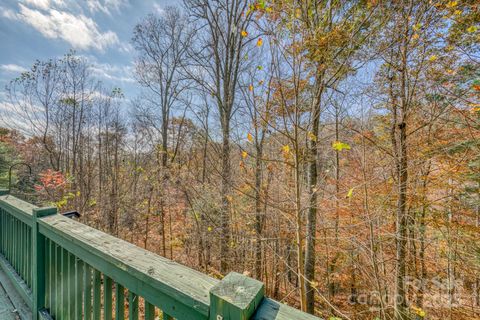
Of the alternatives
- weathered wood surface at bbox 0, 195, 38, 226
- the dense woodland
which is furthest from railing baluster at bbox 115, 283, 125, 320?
the dense woodland

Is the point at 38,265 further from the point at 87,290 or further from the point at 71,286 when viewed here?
the point at 87,290

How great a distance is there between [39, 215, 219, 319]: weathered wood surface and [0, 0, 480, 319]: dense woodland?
180 centimetres

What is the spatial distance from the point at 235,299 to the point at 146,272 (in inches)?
17.2

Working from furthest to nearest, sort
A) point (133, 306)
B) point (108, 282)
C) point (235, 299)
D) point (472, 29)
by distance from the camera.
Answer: point (472, 29)
point (108, 282)
point (133, 306)
point (235, 299)

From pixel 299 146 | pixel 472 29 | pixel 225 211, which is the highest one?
pixel 472 29

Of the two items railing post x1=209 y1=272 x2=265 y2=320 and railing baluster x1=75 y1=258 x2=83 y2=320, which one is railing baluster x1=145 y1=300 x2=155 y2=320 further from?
railing baluster x1=75 y1=258 x2=83 y2=320

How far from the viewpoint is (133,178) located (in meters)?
9.41

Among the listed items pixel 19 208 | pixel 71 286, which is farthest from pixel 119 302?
pixel 19 208

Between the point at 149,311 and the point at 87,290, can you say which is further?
the point at 87,290

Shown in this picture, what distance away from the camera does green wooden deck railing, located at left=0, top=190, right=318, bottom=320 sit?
2.06 ft

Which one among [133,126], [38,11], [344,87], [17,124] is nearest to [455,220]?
[344,87]

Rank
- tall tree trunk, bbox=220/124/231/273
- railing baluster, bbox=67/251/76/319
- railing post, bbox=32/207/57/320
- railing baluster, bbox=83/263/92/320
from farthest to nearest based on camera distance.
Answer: tall tree trunk, bbox=220/124/231/273 → railing post, bbox=32/207/57/320 → railing baluster, bbox=67/251/76/319 → railing baluster, bbox=83/263/92/320

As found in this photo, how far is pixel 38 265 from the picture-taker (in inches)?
63.2

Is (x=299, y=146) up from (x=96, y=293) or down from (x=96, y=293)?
up
